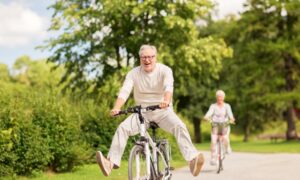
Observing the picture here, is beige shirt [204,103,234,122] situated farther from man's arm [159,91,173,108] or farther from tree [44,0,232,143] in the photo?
tree [44,0,232,143]

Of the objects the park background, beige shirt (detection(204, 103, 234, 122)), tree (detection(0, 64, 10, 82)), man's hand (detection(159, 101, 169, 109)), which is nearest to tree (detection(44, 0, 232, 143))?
the park background

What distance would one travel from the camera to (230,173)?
14062 millimetres

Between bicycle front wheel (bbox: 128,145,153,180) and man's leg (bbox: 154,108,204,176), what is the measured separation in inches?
21.5

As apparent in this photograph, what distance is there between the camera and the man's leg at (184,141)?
7.86 m

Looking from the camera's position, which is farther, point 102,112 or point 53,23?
point 53,23

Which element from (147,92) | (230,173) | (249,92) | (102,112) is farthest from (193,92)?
(147,92)

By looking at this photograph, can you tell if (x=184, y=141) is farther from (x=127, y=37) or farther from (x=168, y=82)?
(x=127, y=37)

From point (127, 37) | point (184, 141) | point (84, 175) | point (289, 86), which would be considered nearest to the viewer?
point (184, 141)

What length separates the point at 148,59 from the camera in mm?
7785

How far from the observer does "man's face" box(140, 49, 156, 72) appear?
7770mm

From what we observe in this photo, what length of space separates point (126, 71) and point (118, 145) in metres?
21.2

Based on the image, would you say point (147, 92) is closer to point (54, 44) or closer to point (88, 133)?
point (88, 133)

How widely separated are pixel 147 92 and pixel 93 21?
2410 cm

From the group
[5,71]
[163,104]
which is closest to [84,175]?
[163,104]
